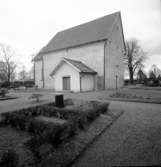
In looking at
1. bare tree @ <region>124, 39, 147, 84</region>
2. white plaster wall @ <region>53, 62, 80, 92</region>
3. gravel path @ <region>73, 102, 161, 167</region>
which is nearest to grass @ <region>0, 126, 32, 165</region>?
gravel path @ <region>73, 102, 161, 167</region>

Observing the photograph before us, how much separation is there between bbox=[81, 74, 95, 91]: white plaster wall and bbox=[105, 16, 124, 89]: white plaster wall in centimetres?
225

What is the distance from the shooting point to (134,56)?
37375 millimetres

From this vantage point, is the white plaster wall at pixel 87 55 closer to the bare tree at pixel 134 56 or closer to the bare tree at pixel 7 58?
the bare tree at pixel 7 58

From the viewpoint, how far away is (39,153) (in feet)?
7.16

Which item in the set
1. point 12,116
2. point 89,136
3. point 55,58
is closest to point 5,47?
point 55,58

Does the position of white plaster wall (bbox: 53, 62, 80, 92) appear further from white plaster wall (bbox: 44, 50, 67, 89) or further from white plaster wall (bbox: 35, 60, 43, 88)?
white plaster wall (bbox: 35, 60, 43, 88)

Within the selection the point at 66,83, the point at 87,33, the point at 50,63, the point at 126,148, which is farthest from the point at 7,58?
the point at 126,148

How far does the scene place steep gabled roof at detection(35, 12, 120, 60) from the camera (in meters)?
16.9

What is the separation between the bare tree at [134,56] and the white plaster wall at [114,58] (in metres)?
18.0

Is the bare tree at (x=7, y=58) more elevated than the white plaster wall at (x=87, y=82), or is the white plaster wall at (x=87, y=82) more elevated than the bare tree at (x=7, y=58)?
the bare tree at (x=7, y=58)

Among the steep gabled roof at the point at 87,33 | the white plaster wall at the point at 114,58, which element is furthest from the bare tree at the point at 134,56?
the steep gabled roof at the point at 87,33

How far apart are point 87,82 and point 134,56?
29.1 metres

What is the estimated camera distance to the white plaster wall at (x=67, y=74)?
14.9m

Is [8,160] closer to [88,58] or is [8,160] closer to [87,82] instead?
[87,82]
